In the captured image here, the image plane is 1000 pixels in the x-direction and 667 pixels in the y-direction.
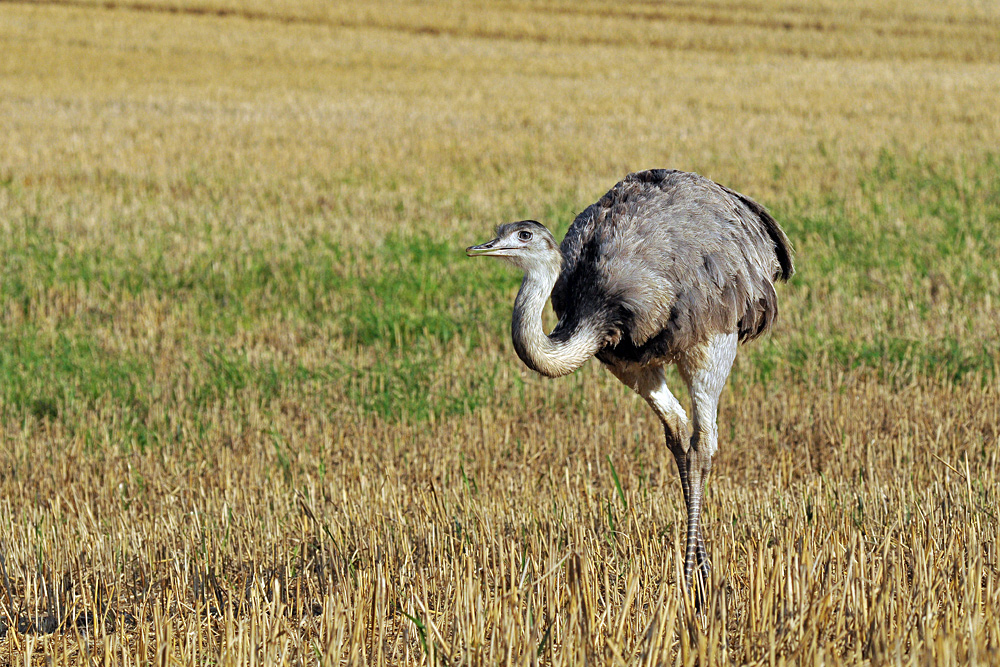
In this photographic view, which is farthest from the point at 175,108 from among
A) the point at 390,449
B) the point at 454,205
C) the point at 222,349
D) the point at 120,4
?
the point at 120,4

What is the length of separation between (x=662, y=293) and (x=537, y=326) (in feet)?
2.62

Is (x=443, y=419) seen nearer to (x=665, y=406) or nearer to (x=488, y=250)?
(x=665, y=406)

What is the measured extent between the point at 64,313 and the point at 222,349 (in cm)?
188

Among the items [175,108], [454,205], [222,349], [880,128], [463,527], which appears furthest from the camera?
[175,108]

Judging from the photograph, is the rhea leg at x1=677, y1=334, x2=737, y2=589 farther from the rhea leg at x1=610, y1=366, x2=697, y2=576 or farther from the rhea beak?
the rhea beak

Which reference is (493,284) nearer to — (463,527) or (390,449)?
(390,449)

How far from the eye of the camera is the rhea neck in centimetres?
353

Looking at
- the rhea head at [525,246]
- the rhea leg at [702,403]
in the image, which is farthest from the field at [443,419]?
the rhea head at [525,246]

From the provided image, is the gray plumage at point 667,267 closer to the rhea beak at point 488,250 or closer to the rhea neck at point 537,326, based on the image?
the rhea neck at point 537,326

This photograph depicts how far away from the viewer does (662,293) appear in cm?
414

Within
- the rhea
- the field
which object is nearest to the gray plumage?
the rhea

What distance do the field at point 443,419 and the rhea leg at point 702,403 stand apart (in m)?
0.18

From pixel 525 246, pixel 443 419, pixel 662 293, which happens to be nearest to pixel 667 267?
pixel 662 293

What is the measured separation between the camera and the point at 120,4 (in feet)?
139
